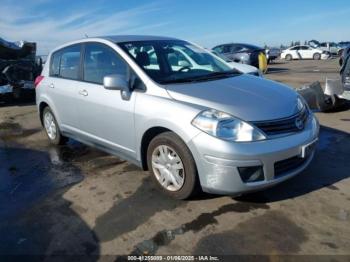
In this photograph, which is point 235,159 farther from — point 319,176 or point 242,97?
point 319,176

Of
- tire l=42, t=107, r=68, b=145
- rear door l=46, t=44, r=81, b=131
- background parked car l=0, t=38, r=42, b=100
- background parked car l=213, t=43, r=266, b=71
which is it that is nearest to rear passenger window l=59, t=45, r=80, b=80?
rear door l=46, t=44, r=81, b=131

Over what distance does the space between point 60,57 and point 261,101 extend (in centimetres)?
353

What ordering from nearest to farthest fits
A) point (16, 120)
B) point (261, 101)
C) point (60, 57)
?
1. point (261, 101)
2. point (60, 57)
3. point (16, 120)

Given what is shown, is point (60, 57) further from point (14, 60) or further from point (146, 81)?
point (14, 60)

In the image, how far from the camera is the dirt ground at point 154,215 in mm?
3260

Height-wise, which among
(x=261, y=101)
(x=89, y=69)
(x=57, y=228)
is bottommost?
(x=57, y=228)

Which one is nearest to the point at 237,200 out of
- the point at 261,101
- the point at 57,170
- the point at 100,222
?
the point at 261,101

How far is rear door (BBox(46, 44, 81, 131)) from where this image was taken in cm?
545

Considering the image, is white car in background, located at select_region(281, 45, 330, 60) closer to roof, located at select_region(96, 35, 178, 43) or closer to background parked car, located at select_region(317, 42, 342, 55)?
background parked car, located at select_region(317, 42, 342, 55)

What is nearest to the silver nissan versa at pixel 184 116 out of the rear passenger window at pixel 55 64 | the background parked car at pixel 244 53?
the rear passenger window at pixel 55 64

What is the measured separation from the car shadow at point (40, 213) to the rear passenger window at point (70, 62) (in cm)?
130

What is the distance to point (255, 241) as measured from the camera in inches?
128

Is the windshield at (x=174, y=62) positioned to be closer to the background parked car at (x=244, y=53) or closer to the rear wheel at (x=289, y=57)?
the background parked car at (x=244, y=53)

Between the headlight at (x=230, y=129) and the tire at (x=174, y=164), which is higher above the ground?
the headlight at (x=230, y=129)
